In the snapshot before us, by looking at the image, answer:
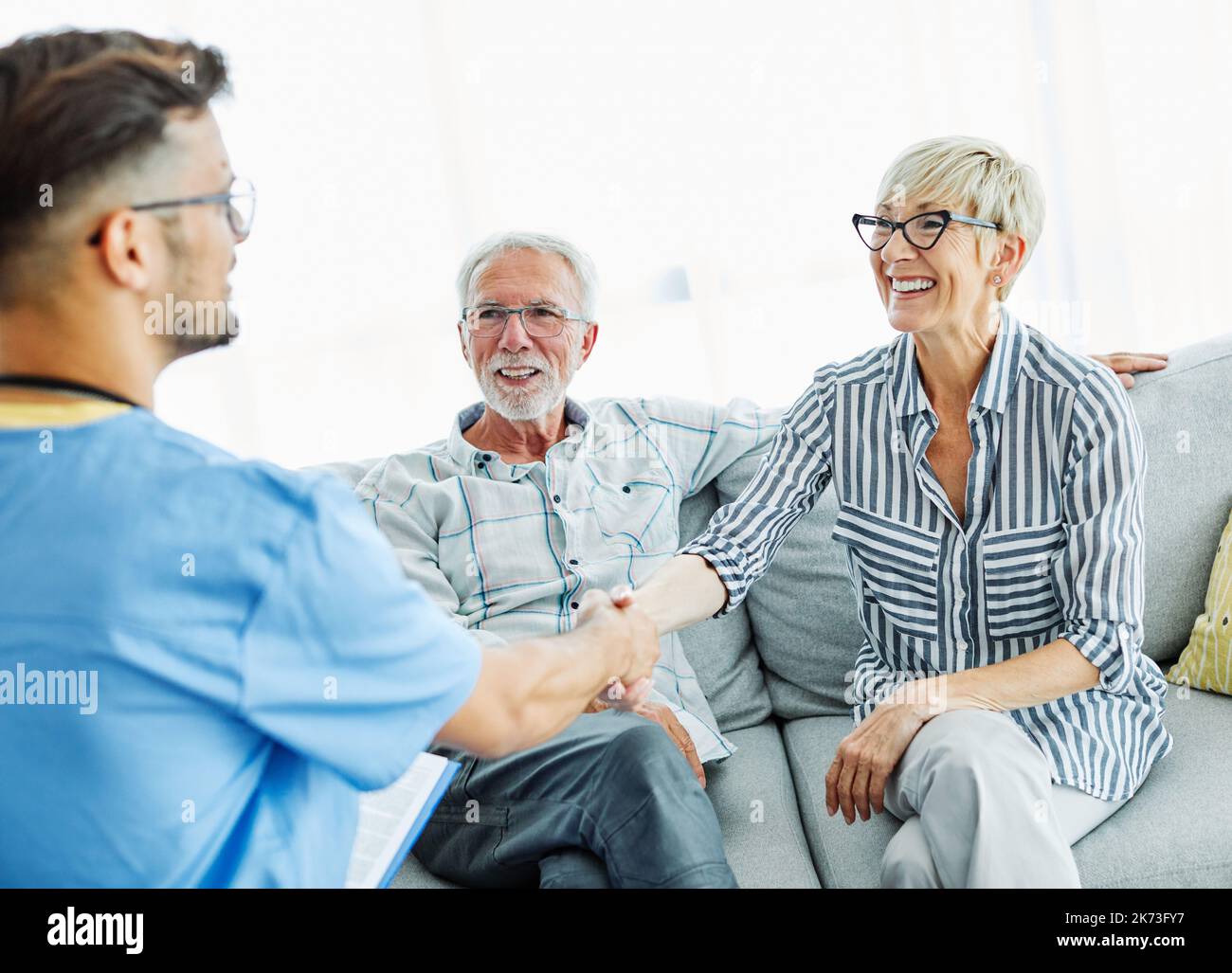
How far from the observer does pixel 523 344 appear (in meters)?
1.96

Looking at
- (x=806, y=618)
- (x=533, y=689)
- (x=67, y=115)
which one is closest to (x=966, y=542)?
(x=806, y=618)

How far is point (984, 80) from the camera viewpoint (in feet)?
9.36

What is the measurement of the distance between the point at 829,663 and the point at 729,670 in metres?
0.18

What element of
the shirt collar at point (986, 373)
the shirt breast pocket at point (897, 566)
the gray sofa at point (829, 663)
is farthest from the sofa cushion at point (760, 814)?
the shirt collar at point (986, 373)

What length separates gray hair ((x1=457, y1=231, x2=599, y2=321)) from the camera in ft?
6.61

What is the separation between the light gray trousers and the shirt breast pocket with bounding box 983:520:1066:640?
0.58 feet

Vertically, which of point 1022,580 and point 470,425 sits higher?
point 470,425

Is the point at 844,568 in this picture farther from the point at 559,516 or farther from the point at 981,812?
the point at 981,812

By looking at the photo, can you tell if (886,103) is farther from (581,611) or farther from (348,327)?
(581,611)

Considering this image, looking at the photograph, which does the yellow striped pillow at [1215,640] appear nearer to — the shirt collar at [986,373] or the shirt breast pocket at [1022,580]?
the shirt breast pocket at [1022,580]

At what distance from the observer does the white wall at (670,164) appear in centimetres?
283
